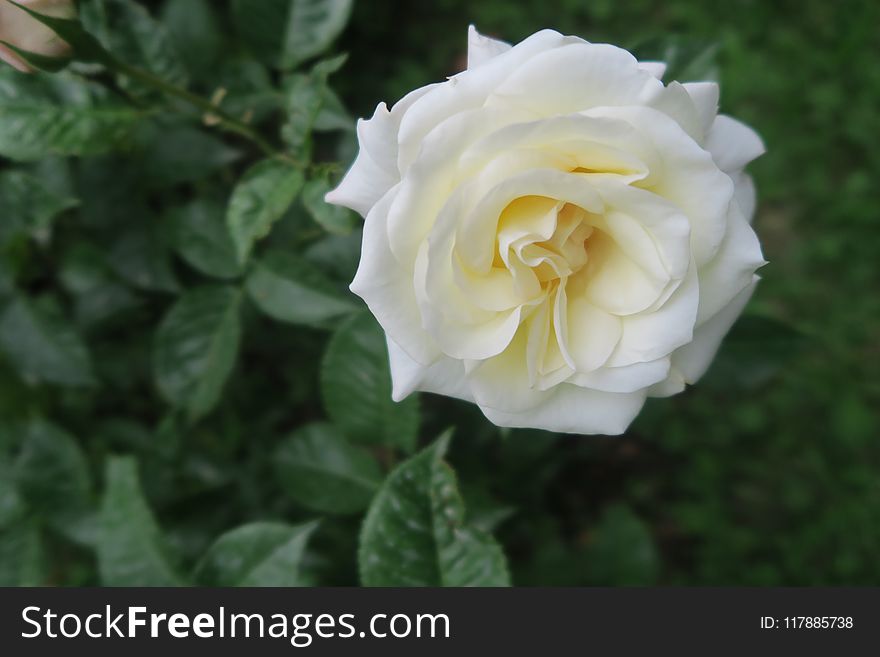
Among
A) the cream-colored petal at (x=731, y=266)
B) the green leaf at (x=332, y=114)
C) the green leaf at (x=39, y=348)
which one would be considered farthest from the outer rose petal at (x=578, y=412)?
the green leaf at (x=39, y=348)

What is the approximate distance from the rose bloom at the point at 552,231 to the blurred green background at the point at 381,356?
0.25 meters

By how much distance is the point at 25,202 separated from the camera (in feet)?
3.71

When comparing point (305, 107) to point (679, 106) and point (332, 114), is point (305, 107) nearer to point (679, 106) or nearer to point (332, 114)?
point (332, 114)

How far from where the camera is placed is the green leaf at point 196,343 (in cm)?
121

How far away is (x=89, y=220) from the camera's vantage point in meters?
1.28

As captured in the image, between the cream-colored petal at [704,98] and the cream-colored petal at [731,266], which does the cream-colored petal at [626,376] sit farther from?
the cream-colored petal at [704,98]

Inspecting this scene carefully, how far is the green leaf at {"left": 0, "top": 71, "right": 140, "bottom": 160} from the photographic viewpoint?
94cm

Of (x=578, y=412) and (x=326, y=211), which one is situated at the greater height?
(x=326, y=211)

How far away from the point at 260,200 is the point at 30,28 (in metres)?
0.29

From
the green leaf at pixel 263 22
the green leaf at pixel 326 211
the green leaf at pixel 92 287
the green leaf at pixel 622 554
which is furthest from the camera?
the green leaf at pixel 622 554

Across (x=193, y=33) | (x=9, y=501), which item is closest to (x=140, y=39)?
(x=193, y=33)

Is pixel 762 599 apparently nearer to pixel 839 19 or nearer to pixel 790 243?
pixel 790 243

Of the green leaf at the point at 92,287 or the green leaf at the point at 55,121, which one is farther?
the green leaf at the point at 92,287

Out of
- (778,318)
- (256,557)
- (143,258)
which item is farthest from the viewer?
(778,318)
